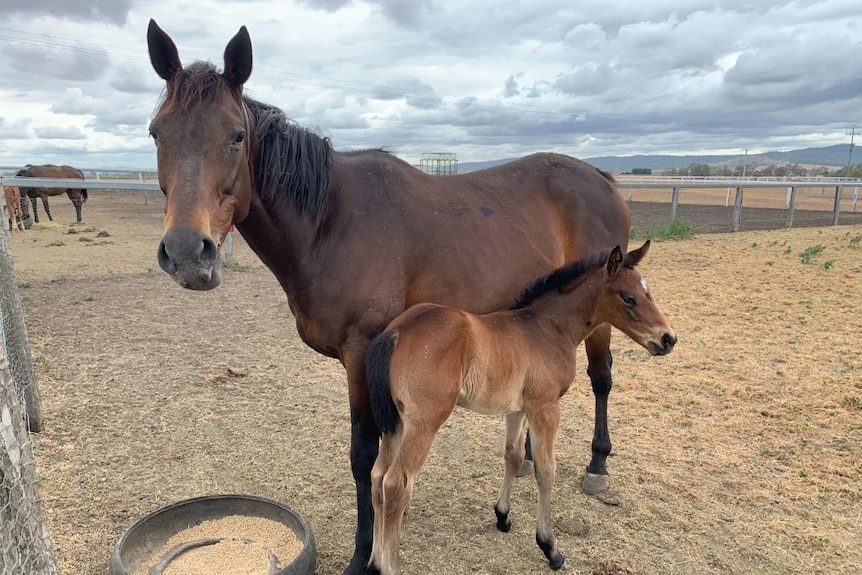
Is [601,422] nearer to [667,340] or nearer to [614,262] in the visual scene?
[667,340]

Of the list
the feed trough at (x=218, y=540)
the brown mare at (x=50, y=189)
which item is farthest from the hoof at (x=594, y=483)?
the brown mare at (x=50, y=189)

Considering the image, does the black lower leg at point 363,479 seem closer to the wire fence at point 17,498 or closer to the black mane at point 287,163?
the black mane at point 287,163

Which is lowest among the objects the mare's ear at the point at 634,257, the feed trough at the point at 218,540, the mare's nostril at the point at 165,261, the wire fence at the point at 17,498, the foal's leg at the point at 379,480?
the feed trough at the point at 218,540

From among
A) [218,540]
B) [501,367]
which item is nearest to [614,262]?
[501,367]

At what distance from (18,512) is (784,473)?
14.3 feet

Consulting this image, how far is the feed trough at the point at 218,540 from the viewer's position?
2.66 metres

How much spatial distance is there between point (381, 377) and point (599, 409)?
215 cm

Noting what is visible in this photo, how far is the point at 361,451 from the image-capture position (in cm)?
284

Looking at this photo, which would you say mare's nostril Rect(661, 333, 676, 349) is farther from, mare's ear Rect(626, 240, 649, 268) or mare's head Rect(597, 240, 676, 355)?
mare's ear Rect(626, 240, 649, 268)

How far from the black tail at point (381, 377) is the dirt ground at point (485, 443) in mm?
1016

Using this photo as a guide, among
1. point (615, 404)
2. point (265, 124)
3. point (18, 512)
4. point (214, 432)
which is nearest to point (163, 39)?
point (265, 124)

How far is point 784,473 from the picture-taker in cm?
383

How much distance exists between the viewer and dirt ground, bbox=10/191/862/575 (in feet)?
10.3

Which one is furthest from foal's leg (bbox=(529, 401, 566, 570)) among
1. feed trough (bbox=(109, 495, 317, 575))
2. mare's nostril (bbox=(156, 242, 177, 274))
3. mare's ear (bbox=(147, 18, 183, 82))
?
mare's ear (bbox=(147, 18, 183, 82))
